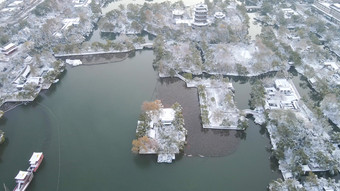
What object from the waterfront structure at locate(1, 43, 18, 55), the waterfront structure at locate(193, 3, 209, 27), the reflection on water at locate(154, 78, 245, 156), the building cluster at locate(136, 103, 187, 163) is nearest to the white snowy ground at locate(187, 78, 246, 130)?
the reflection on water at locate(154, 78, 245, 156)

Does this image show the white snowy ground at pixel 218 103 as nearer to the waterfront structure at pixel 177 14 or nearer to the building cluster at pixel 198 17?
the building cluster at pixel 198 17

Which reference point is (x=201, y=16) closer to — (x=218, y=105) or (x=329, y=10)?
(x=218, y=105)

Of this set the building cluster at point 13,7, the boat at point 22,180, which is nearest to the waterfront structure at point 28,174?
the boat at point 22,180

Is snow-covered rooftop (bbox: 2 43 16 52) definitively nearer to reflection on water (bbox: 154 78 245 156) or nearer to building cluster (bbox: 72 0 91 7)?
building cluster (bbox: 72 0 91 7)

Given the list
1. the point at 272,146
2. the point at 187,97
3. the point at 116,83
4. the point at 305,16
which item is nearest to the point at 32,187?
the point at 116,83

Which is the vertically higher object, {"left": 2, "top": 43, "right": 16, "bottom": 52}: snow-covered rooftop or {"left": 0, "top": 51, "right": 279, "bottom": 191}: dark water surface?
{"left": 2, "top": 43, "right": 16, "bottom": 52}: snow-covered rooftop
